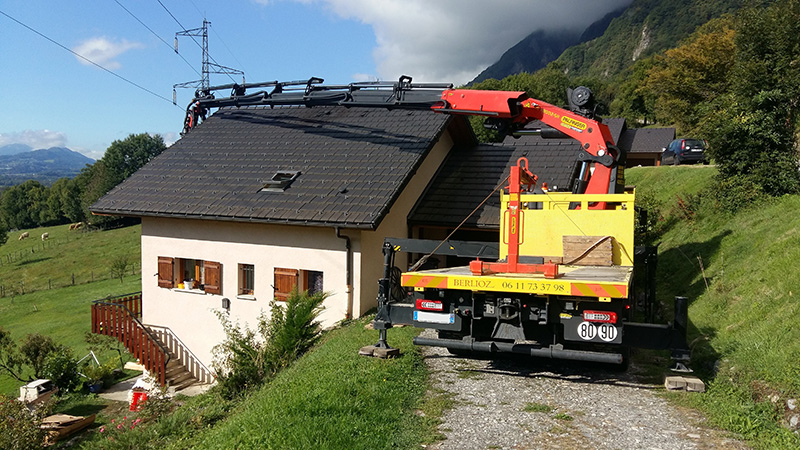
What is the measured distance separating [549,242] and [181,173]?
490 inches

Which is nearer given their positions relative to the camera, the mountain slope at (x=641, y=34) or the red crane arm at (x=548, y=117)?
the red crane arm at (x=548, y=117)

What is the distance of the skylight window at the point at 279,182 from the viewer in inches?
634

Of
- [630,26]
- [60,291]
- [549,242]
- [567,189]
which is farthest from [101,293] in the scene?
[630,26]

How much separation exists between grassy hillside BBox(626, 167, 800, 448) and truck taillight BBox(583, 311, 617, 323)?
4.58 feet

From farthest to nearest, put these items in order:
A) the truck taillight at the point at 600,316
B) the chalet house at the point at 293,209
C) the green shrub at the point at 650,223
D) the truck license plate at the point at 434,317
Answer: the green shrub at the point at 650,223, the chalet house at the point at 293,209, the truck license plate at the point at 434,317, the truck taillight at the point at 600,316

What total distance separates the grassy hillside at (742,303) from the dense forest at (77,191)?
77.5 m

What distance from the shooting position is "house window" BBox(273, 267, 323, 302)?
15.0 m

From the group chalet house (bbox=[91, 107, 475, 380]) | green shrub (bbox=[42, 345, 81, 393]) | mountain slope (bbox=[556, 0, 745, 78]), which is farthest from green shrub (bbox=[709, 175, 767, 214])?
mountain slope (bbox=[556, 0, 745, 78])

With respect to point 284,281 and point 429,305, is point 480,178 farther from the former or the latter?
point 429,305

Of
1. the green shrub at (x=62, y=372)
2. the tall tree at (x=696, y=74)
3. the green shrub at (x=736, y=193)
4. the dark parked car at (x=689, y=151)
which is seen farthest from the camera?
the tall tree at (x=696, y=74)

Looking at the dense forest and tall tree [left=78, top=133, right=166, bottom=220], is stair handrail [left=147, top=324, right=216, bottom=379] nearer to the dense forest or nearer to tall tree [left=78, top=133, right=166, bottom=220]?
the dense forest

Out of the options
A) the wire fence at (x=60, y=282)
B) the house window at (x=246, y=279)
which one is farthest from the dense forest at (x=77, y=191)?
the house window at (x=246, y=279)

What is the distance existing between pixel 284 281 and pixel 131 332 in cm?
556

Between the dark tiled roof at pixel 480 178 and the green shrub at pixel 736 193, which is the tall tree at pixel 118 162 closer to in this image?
the dark tiled roof at pixel 480 178
